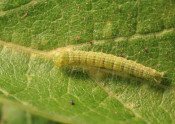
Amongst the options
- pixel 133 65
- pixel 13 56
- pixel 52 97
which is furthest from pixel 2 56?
pixel 133 65

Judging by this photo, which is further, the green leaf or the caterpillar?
the caterpillar

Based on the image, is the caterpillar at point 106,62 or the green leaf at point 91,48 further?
the caterpillar at point 106,62

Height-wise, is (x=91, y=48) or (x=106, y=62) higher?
→ (x=91, y=48)
